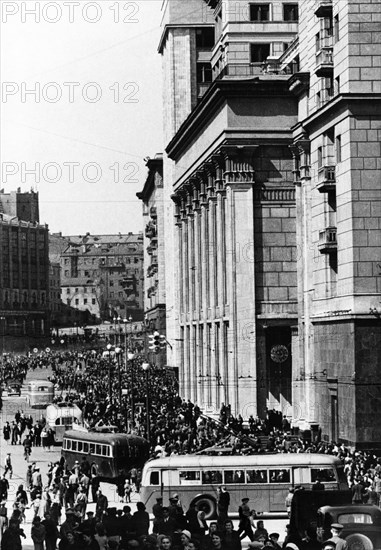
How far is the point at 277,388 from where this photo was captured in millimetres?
66625

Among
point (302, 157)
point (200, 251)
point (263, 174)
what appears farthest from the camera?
point (200, 251)

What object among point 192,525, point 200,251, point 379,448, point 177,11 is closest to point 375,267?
point 379,448

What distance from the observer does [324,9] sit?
53.0 metres

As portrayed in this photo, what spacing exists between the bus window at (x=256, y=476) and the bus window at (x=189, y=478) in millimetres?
1378

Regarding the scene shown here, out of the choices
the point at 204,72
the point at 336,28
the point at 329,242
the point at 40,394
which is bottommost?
the point at 40,394

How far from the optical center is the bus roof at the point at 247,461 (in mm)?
37781

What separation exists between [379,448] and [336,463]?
431 inches

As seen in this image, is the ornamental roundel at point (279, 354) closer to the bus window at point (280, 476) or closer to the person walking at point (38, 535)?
the bus window at point (280, 476)

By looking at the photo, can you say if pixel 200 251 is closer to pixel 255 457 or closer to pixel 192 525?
pixel 255 457

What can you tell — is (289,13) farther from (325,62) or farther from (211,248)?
(325,62)

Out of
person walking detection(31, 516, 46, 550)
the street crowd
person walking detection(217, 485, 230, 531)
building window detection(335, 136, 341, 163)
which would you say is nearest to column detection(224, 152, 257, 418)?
the street crowd

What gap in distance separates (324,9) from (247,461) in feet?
70.2

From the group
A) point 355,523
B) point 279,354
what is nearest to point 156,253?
point 279,354

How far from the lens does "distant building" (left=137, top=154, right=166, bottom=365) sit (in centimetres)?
12281
